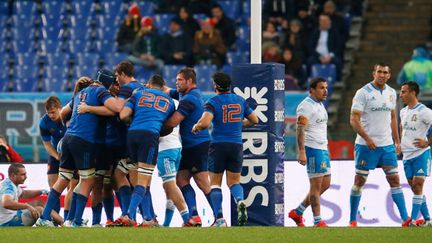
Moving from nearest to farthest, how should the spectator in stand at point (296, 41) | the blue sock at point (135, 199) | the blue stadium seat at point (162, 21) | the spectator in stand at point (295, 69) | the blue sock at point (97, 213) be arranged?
the blue sock at point (135, 199)
the blue sock at point (97, 213)
the spectator in stand at point (295, 69)
the spectator in stand at point (296, 41)
the blue stadium seat at point (162, 21)

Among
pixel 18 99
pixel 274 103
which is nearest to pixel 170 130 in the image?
pixel 274 103

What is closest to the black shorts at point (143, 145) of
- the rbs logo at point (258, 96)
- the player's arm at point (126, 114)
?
the player's arm at point (126, 114)

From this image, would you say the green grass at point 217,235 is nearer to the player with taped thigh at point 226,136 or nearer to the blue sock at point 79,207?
the blue sock at point 79,207

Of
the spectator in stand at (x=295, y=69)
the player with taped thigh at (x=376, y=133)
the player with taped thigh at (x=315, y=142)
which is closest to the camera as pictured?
the player with taped thigh at (x=315, y=142)

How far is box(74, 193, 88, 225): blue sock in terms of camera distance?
17859 mm

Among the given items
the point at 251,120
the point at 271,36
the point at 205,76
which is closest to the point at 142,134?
the point at 251,120

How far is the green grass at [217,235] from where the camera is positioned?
1550cm

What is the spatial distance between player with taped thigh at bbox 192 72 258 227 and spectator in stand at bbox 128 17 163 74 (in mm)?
11356

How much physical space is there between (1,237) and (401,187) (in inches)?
273

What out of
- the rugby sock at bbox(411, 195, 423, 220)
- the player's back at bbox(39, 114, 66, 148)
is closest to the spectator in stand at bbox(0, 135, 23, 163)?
the player's back at bbox(39, 114, 66, 148)

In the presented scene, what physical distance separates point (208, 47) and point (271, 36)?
1304 mm

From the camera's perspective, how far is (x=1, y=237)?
621 inches

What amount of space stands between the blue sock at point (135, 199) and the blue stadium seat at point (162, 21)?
1369 centimetres

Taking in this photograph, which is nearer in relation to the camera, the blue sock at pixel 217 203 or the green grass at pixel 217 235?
the green grass at pixel 217 235
